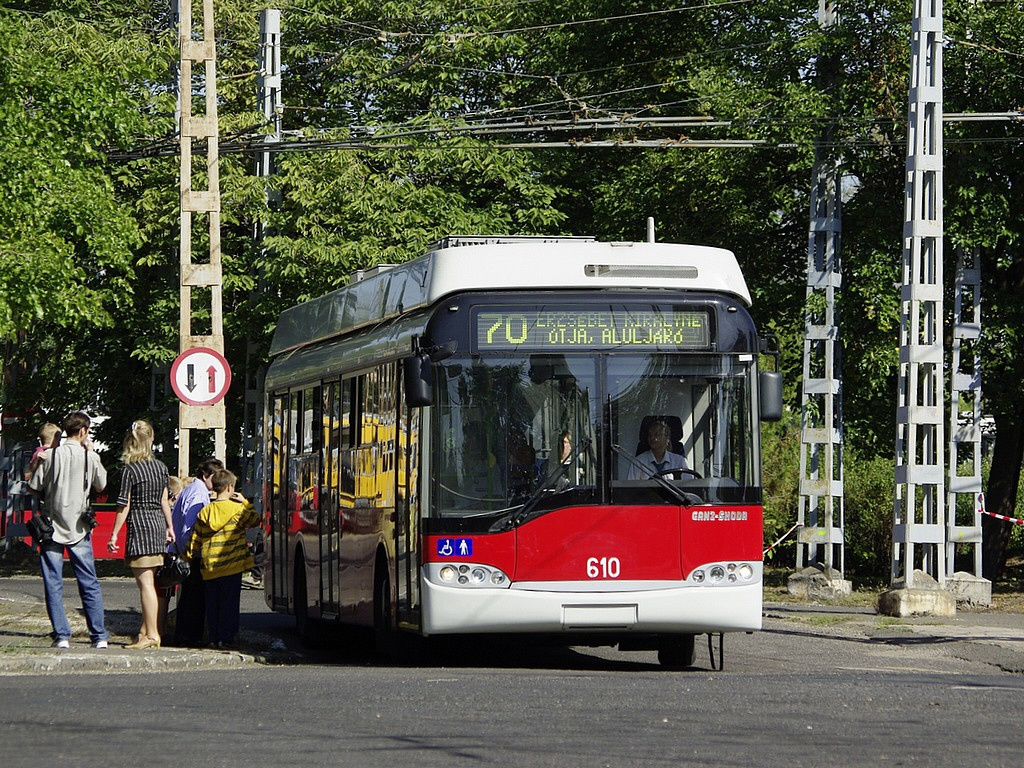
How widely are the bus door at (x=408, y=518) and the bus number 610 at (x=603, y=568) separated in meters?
1.24

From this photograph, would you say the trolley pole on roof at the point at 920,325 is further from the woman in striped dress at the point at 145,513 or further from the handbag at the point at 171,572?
the woman in striped dress at the point at 145,513

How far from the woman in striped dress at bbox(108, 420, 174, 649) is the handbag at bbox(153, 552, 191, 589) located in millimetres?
458

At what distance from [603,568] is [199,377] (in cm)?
748

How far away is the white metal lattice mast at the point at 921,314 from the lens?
73.2 feet

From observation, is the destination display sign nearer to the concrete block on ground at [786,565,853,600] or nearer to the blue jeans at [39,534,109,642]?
the blue jeans at [39,534,109,642]

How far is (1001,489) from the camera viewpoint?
30.0 meters

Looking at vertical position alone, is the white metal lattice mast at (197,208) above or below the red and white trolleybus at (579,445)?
above

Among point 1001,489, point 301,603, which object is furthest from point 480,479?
point 1001,489

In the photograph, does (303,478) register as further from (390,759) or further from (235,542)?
(390,759)

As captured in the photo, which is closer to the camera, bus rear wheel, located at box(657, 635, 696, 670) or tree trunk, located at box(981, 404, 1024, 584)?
bus rear wheel, located at box(657, 635, 696, 670)

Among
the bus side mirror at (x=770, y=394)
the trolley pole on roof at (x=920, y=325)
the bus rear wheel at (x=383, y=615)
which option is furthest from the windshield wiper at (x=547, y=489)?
the trolley pole on roof at (x=920, y=325)

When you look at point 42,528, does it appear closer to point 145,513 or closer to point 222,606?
point 145,513

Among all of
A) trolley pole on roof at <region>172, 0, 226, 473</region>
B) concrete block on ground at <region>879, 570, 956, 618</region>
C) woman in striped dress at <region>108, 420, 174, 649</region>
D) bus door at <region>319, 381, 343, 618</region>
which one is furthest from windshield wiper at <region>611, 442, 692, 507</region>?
concrete block on ground at <region>879, 570, 956, 618</region>

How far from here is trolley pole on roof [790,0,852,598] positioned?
26.1 meters
